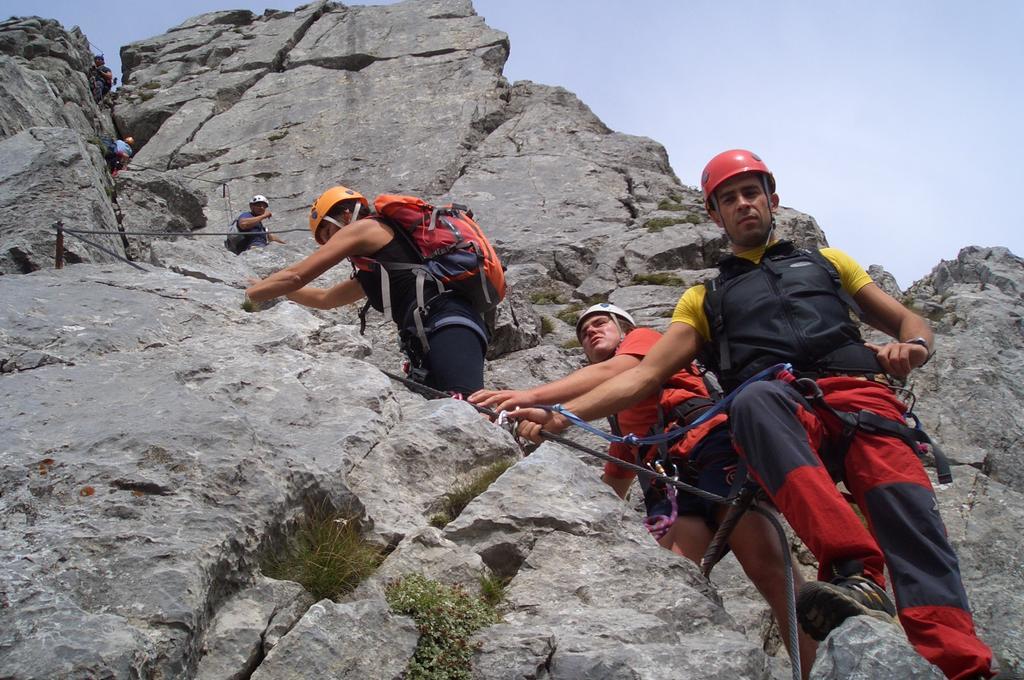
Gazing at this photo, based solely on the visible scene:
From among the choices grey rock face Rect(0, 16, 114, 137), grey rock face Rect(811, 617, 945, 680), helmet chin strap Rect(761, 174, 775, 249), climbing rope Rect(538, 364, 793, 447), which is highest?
grey rock face Rect(0, 16, 114, 137)

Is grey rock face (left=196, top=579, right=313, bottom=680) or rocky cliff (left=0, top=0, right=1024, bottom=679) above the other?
rocky cliff (left=0, top=0, right=1024, bottom=679)

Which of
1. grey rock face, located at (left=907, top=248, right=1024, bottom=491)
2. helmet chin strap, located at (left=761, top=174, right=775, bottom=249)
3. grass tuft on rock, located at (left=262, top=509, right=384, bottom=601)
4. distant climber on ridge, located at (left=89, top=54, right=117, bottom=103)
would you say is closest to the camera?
grass tuft on rock, located at (left=262, top=509, right=384, bottom=601)

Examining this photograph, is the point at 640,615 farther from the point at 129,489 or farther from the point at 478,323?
the point at 478,323

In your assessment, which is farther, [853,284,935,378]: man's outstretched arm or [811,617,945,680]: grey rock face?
[853,284,935,378]: man's outstretched arm

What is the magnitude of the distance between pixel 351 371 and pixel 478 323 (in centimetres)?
130

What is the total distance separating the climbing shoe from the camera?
376 cm

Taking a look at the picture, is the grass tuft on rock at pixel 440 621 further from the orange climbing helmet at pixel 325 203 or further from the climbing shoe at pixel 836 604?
the orange climbing helmet at pixel 325 203

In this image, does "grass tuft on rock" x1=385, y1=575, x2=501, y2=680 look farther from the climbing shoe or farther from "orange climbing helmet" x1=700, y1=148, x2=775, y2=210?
"orange climbing helmet" x1=700, y1=148, x2=775, y2=210

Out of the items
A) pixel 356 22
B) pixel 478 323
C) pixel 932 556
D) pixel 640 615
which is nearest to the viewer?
pixel 932 556

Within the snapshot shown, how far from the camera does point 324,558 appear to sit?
458 cm

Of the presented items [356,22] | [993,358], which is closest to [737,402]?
[993,358]

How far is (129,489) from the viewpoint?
4336mm

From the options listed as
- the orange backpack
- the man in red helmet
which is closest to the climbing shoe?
the man in red helmet

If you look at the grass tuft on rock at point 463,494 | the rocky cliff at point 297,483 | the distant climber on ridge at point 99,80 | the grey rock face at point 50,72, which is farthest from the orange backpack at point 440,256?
the distant climber on ridge at point 99,80
